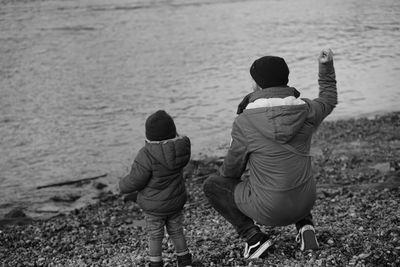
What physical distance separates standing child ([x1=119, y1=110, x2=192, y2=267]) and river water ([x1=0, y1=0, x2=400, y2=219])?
7181mm

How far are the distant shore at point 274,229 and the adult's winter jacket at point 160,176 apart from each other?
40.6 inches

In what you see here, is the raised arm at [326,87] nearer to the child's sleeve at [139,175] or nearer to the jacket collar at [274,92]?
the jacket collar at [274,92]

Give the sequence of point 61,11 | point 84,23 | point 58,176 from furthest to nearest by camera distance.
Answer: point 61,11
point 84,23
point 58,176

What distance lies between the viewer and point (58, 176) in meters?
16.2

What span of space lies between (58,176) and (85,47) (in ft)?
70.6

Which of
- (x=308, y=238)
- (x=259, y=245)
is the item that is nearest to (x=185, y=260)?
(x=259, y=245)

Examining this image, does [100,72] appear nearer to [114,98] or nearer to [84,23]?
[114,98]

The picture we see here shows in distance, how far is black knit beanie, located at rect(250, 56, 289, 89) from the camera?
21.6 ft

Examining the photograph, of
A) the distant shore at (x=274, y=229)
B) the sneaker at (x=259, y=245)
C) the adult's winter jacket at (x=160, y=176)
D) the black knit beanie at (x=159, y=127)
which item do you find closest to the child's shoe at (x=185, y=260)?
the distant shore at (x=274, y=229)

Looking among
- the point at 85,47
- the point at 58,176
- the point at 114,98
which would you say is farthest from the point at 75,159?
the point at 85,47

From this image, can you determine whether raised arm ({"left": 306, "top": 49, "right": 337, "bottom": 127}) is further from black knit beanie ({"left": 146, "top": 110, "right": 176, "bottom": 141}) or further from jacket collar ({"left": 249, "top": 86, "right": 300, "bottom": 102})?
black knit beanie ({"left": 146, "top": 110, "right": 176, "bottom": 141})

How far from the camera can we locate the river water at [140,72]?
18.1m

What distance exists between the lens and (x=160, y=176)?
7.00m

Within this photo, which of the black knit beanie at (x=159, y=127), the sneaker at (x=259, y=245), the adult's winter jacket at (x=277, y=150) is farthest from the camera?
the sneaker at (x=259, y=245)
